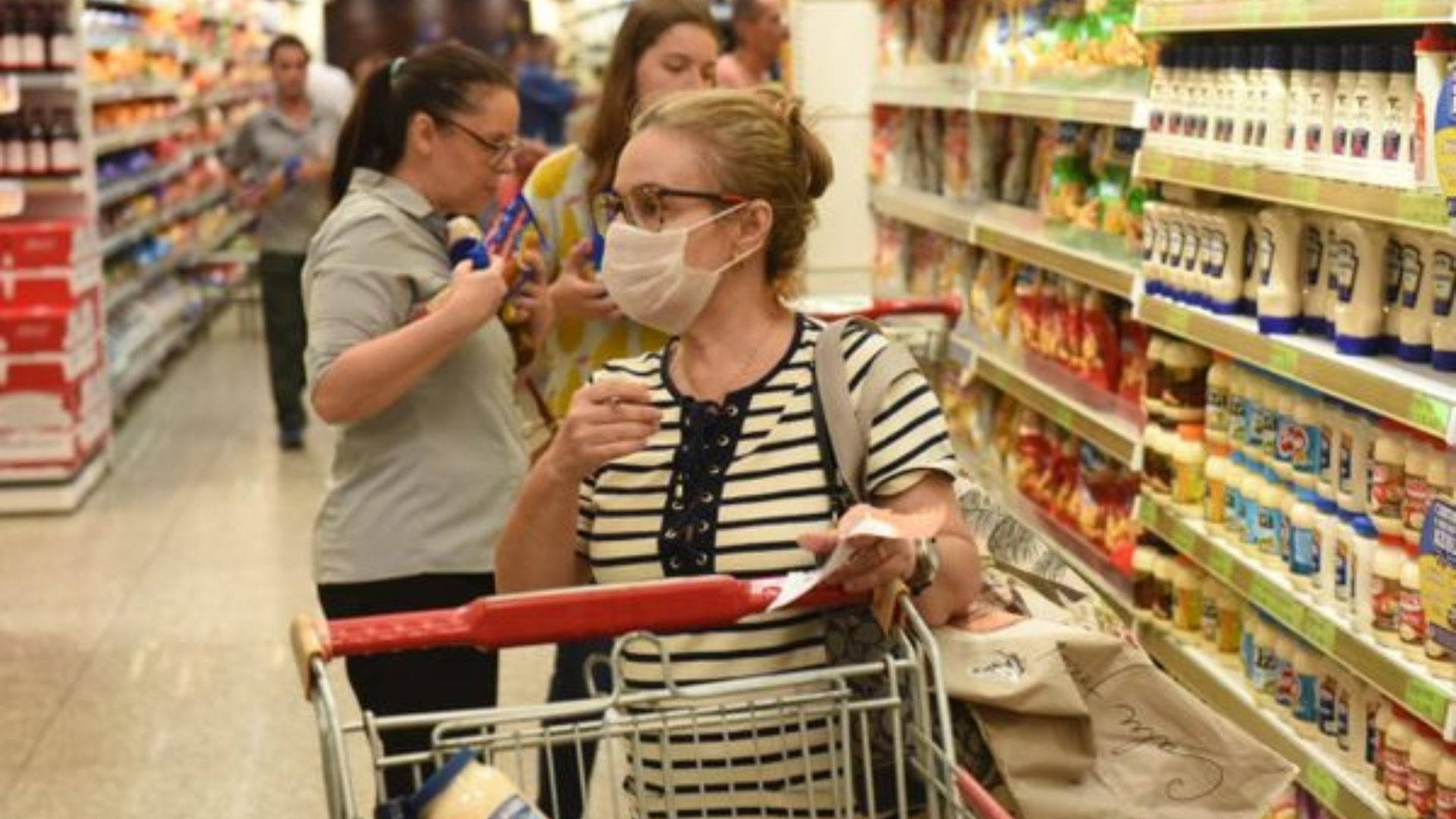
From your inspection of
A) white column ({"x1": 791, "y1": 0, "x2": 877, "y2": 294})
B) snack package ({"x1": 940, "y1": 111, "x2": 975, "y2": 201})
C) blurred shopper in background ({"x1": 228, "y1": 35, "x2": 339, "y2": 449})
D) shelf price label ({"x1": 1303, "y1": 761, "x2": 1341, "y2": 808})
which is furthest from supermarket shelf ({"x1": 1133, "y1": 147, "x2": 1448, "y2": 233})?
blurred shopper in background ({"x1": 228, "y1": 35, "x2": 339, "y2": 449})

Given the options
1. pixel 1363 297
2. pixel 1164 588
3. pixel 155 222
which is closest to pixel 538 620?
pixel 1363 297

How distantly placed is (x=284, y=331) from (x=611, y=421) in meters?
7.88

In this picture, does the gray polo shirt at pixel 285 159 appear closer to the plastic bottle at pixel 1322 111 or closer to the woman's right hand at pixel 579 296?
the woman's right hand at pixel 579 296

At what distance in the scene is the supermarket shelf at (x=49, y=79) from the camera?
888 centimetres

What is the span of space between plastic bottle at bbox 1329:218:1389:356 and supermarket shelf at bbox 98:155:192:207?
7613 millimetres

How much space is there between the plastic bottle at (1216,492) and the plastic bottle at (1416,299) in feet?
2.80

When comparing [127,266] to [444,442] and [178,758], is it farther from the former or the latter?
[444,442]

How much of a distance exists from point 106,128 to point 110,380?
1304mm

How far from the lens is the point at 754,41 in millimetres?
7938

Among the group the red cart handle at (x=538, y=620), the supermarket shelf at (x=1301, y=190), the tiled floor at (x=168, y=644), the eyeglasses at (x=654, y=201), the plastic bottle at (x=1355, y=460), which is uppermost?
the eyeglasses at (x=654, y=201)

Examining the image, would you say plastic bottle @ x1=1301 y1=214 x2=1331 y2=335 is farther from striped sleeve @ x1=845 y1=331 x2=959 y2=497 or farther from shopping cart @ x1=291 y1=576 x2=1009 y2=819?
shopping cart @ x1=291 y1=576 x2=1009 y2=819

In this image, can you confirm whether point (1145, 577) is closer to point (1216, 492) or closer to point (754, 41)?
point (1216, 492)

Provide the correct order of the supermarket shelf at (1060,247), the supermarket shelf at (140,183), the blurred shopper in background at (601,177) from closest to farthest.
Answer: the blurred shopper in background at (601,177)
the supermarket shelf at (1060,247)
the supermarket shelf at (140,183)

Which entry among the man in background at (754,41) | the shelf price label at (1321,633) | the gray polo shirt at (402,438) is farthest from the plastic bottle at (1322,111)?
the man in background at (754,41)
